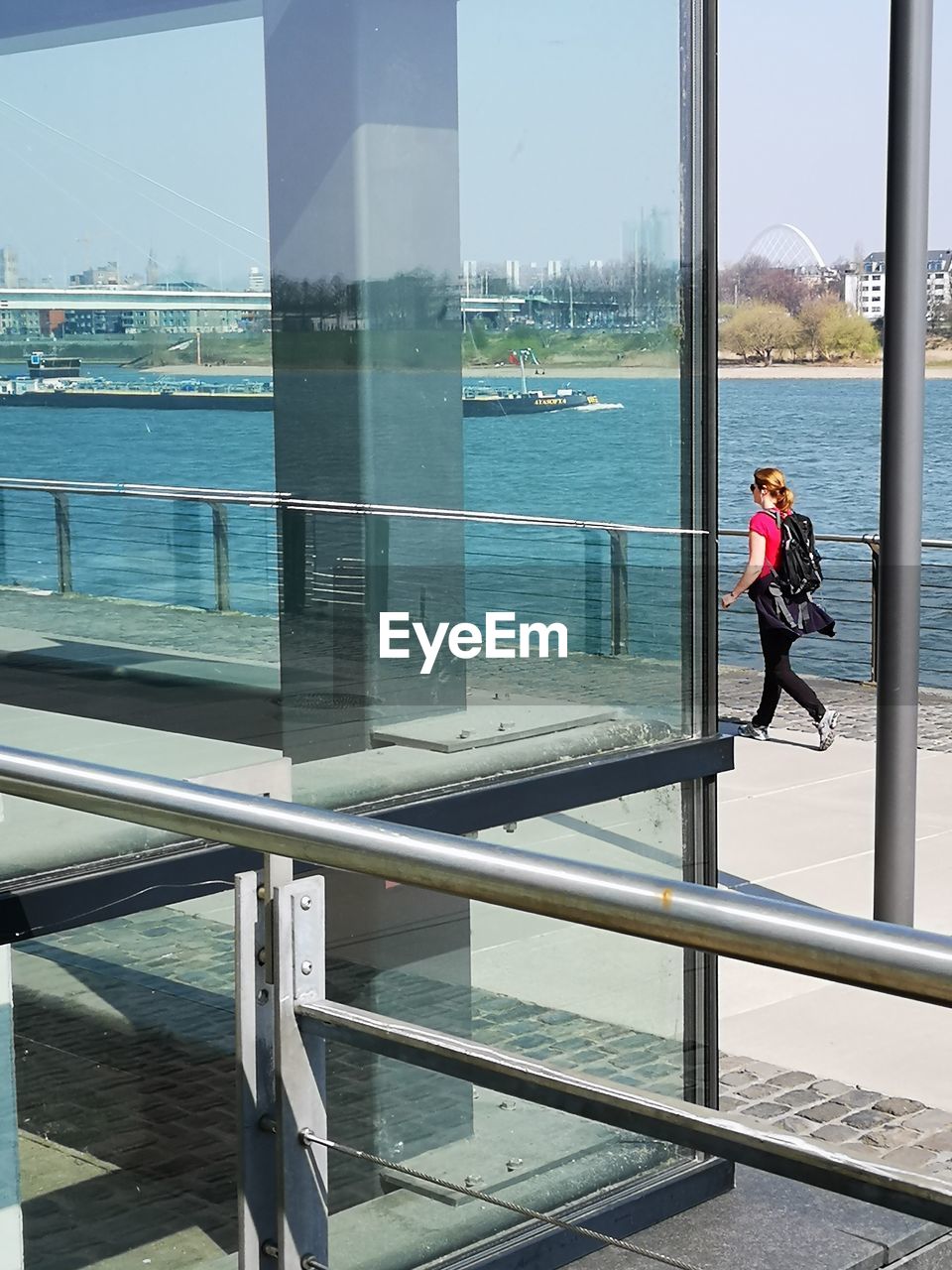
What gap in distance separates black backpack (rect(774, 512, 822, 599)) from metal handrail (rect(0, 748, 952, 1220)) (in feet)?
30.7

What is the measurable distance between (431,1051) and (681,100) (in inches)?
118

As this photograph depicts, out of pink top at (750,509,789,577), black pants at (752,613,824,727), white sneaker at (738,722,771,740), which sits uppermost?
pink top at (750,509,789,577)

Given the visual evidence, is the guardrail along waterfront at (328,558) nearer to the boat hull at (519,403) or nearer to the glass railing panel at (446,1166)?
the boat hull at (519,403)

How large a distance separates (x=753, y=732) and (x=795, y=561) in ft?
3.72

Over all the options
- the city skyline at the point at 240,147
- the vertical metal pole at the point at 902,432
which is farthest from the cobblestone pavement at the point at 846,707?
Result: the city skyline at the point at 240,147

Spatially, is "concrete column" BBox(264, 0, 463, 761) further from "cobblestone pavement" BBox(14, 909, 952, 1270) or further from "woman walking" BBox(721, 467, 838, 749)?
"woman walking" BBox(721, 467, 838, 749)

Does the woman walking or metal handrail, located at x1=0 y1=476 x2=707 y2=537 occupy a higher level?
metal handrail, located at x1=0 y1=476 x2=707 y2=537

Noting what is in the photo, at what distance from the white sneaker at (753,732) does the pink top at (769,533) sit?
0.99 metres

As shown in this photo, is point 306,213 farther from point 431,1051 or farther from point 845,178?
point 845,178

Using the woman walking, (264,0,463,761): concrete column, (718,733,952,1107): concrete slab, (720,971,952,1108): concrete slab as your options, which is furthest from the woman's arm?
(264,0,463,761): concrete column

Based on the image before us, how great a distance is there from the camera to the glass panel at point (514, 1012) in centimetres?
369

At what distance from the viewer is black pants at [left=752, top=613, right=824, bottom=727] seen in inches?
421
